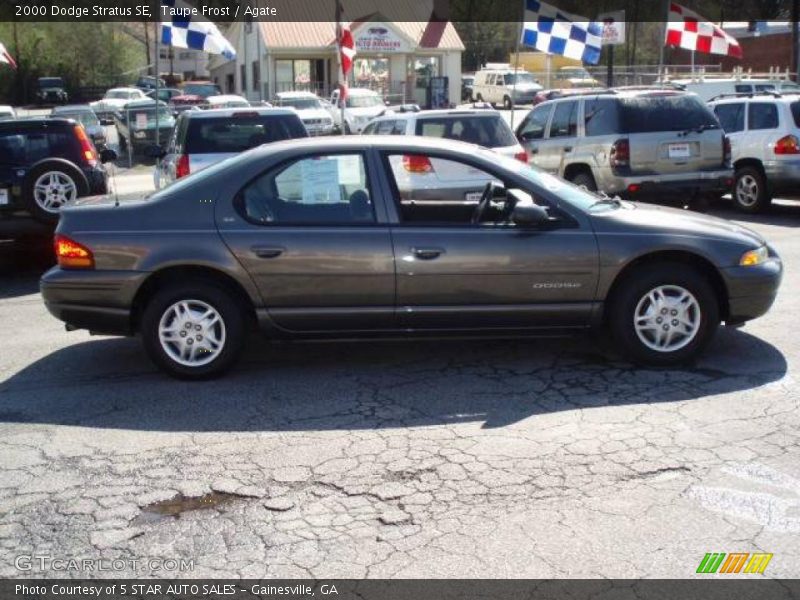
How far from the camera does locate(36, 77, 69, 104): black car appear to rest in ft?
163

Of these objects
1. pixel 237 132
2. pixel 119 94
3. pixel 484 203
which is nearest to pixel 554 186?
pixel 484 203

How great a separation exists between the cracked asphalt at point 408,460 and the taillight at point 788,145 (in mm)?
6948

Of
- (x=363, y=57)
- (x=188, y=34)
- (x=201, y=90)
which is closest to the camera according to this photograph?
(x=188, y=34)

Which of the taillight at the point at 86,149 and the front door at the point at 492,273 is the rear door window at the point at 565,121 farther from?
the front door at the point at 492,273

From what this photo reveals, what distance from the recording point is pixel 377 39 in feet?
147

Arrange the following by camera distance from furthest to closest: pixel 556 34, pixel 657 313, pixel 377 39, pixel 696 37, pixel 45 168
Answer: pixel 377 39
pixel 696 37
pixel 556 34
pixel 45 168
pixel 657 313

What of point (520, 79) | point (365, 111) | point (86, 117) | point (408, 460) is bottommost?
point (408, 460)

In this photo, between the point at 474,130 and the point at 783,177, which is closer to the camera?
the point at 474,130

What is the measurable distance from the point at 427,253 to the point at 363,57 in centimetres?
4171

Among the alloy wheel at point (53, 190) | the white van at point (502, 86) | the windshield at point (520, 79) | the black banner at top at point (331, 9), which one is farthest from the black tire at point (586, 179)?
the windshield at point (520, 79)

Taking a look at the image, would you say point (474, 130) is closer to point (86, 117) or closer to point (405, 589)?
→ point (405, 589)

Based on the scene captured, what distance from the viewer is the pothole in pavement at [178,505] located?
4199mm

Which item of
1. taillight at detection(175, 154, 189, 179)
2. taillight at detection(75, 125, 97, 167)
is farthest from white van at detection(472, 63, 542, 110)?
taillight at detection(75, 125, 97, 167)

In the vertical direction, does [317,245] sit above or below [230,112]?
below
